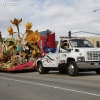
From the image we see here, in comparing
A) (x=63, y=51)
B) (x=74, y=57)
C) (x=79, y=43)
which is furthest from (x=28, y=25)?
(x=74, y=57)

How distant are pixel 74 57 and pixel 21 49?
10830mm

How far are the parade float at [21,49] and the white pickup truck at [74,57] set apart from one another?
5.43 meters

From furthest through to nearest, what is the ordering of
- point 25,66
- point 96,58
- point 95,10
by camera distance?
point 95,10 < point 25,66 < point 96,58

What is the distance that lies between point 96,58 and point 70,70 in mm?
1736

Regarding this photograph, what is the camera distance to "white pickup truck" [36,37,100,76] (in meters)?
15.1

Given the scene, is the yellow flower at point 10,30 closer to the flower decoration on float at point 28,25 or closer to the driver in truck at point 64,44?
the flower decoration on float at point 28,25

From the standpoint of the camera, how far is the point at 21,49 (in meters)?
25.3

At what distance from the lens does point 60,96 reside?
29.1ft

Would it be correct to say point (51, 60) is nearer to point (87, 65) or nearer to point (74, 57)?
point (74, 57)

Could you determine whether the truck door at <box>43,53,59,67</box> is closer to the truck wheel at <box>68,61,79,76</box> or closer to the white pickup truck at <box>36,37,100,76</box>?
the white pickup truck at <box>36,37,100,76</box>

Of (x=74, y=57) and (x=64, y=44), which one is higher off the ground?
(x=64, y=44)

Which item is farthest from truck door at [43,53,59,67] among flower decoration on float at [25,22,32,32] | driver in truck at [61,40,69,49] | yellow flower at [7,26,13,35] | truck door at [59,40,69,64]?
yellow flower at [7,26,13,35]

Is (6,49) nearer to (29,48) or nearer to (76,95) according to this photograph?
(29,48)

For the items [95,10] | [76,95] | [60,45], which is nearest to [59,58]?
[60,45]
